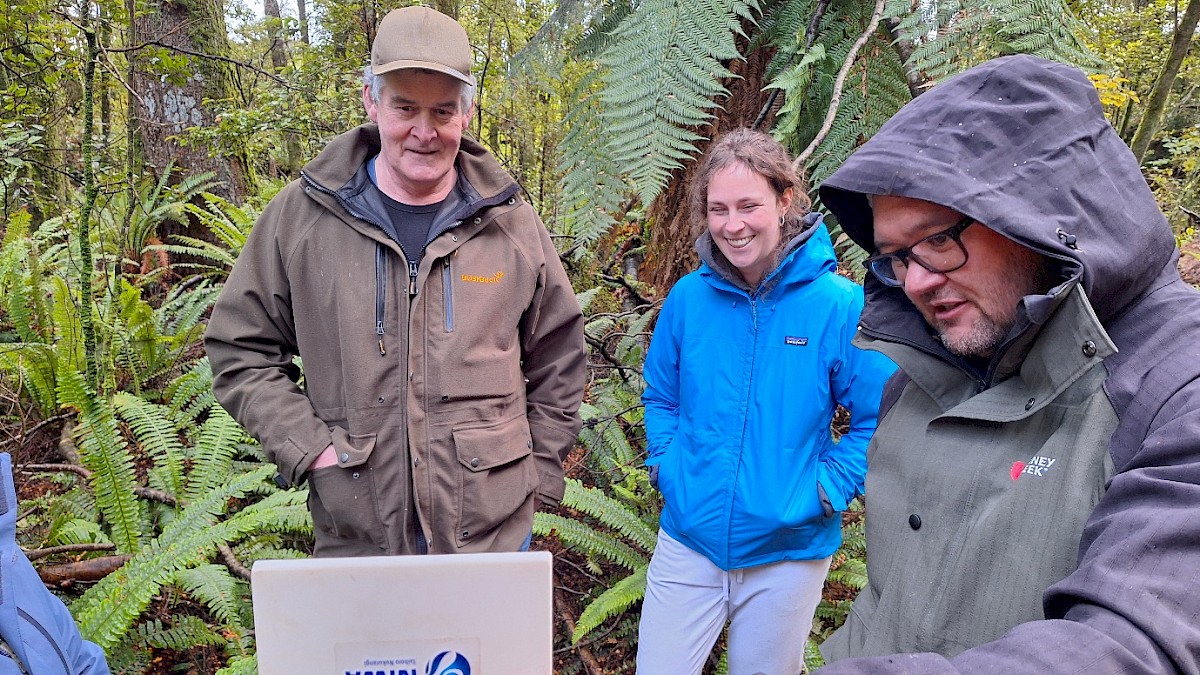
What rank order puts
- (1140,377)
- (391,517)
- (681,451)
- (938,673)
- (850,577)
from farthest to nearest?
(850,577)
(681,451)
(391,517)
(1140,377)
(938,673)

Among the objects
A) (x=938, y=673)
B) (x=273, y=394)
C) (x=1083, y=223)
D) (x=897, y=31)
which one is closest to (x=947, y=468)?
(x=1083, y=223)

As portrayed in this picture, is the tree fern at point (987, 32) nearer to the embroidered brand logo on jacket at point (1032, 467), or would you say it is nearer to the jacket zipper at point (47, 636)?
the embroidered brand logo on jacket at point (1032, 467)

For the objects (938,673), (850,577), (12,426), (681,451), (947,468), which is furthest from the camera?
(12,426)

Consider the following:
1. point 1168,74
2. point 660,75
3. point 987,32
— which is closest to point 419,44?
point 660,75

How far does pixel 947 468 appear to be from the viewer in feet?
3.93

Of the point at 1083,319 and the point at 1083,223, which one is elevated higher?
the point at 1083,223

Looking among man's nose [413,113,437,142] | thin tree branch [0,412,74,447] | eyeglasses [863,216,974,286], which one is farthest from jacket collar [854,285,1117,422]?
thin tree branch [0,412,74,447]

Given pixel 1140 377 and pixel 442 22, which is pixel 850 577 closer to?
pixel 1140 377

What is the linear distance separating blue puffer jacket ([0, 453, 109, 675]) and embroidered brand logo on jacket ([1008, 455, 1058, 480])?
198 centimetres

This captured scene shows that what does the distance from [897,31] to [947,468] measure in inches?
42.9

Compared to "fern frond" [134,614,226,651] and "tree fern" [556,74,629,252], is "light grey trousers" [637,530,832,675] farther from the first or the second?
"fern frond" [134,614,226,651]

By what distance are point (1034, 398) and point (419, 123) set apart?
1.80m

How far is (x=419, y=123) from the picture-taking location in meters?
2.09

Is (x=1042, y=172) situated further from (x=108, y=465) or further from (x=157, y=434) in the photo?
(x=157, y=434)
